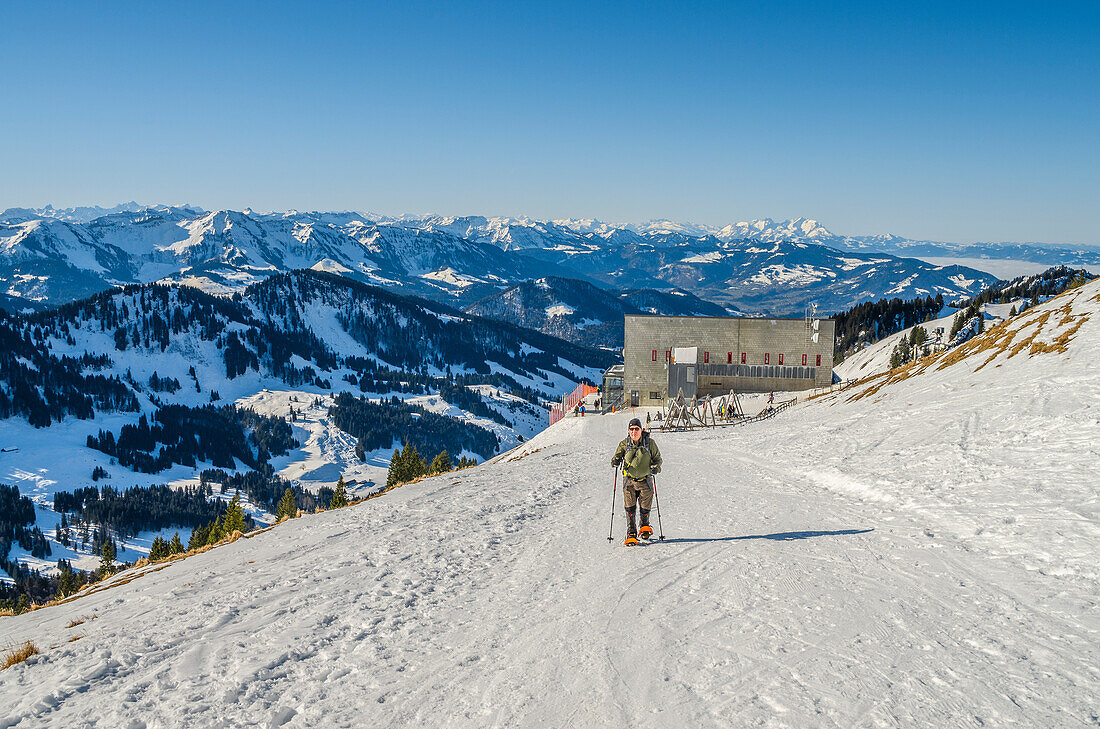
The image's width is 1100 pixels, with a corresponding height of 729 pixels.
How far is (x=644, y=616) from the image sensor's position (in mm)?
8898

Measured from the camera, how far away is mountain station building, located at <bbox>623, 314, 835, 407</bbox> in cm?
7550

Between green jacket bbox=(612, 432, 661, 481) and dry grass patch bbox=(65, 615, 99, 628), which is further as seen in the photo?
green jacket bbox=(612, 432, 661, 481)

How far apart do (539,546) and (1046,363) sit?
2330cm

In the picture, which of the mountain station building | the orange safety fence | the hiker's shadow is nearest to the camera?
the hiker's shadow

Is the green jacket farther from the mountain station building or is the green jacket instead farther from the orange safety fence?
the orange safety fence

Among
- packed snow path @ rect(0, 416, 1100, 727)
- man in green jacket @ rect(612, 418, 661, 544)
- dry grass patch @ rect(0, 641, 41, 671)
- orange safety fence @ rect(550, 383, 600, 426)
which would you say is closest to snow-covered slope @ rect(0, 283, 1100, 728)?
packed snow path @ rect(0, 416, 1100, 727)

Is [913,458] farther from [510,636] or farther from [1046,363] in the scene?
[510,636]

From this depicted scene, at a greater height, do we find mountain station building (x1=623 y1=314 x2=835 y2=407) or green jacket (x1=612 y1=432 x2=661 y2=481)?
green jacket (x1=612 y1=432 x2=661 y2=481)

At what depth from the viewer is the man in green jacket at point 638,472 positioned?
1290cm

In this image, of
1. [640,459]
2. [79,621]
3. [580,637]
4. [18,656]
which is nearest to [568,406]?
[640,459]

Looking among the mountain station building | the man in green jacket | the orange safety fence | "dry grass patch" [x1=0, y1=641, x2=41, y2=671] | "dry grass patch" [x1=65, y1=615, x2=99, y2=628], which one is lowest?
the orange safety fence

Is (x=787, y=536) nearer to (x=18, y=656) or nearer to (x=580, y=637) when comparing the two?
(x=580, y=637)

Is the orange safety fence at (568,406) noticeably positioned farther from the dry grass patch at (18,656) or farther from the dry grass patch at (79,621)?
the dry grass patch at (18,656)

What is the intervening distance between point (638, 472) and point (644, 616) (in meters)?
4.25
